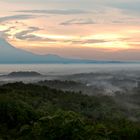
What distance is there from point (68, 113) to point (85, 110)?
10087mm

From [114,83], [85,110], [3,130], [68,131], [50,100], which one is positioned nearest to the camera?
[68,131]

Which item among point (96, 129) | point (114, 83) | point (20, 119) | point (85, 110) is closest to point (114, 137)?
point (96, 129)

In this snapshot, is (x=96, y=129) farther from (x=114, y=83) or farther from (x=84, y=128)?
(x=114, y=83)

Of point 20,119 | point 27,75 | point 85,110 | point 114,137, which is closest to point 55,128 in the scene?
point 114,137

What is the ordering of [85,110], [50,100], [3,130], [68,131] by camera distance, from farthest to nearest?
[50,100] < [85,110] < [3,130] < [68,131]

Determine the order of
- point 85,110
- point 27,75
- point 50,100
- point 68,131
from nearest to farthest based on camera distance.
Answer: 1. point 68,131
2. point 85,110
3. point 50,100
4. point 27,75

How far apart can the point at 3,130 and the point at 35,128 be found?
7.17 feet

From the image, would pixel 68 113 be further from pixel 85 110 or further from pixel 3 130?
pixel 85 110

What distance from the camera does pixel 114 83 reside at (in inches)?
2279

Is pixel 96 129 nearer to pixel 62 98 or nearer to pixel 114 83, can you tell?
pixel 62 98

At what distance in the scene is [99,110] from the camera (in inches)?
1072

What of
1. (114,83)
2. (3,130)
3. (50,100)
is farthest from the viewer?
(114,83)

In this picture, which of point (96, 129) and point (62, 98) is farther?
point (62, 98)

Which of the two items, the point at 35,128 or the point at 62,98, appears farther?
the point at 62,98
